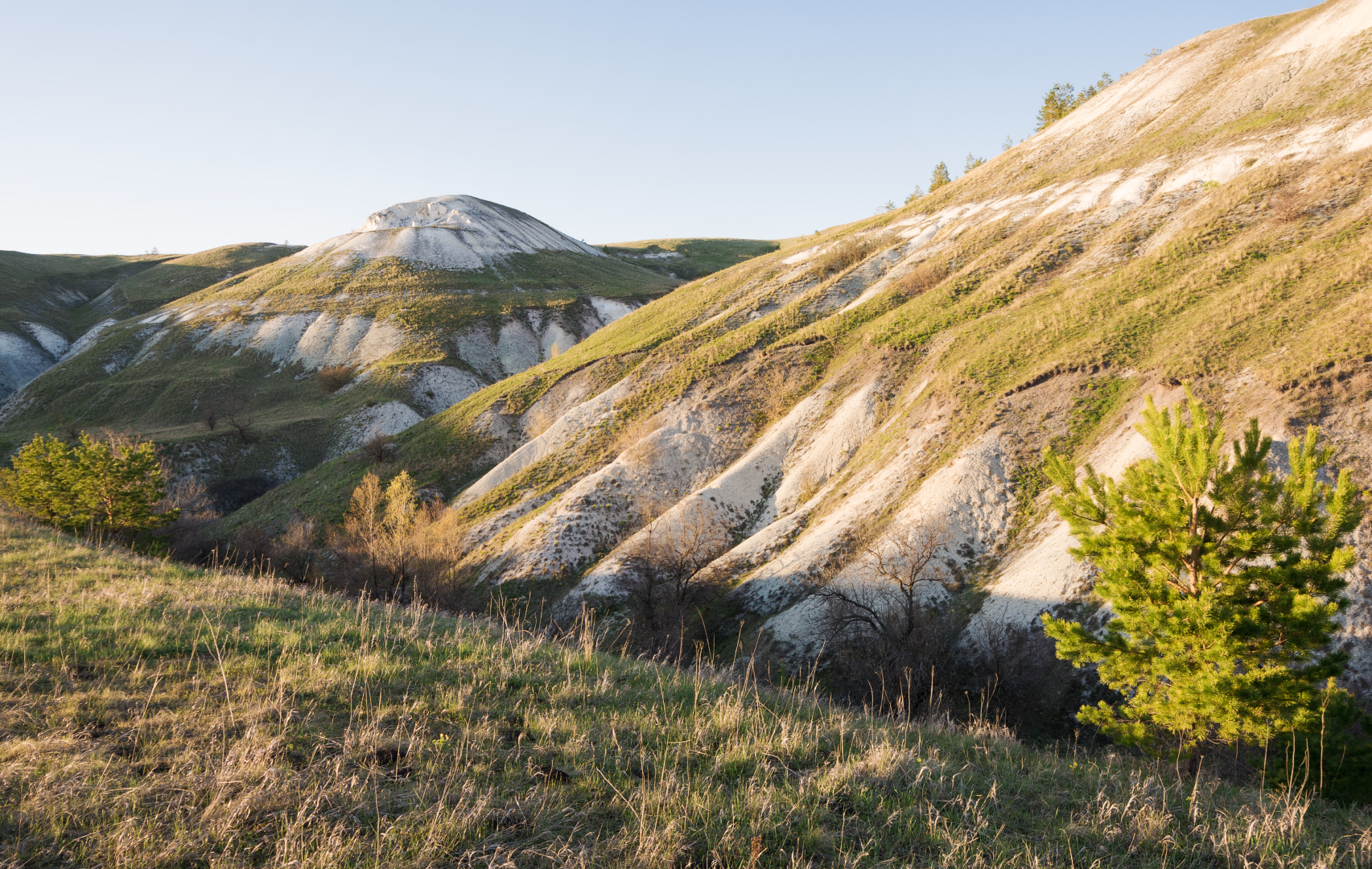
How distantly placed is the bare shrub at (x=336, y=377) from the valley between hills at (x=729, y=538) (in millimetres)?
555

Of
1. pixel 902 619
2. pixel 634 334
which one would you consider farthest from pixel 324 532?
pixel 902 619

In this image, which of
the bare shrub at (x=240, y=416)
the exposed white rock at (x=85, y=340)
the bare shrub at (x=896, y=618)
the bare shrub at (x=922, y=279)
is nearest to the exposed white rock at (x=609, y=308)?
the bare shrub at (x=240, y=416)

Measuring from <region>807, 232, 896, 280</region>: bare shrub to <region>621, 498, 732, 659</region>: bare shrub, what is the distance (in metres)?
31.7

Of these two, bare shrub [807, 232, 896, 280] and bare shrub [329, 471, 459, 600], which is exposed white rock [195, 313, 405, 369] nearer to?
bare shrub [329, 471, 459, 600]

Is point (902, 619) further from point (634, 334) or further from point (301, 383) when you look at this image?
point (301, 383)

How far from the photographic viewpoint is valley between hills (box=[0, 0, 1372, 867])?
5.01 meters

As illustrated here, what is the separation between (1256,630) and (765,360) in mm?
34302

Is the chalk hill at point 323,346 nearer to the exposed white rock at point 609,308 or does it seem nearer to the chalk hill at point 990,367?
the exposed white rock at point 609,308

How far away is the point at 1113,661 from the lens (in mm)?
11250

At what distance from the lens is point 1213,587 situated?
10633 mm

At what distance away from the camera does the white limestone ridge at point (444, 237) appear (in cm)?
10406

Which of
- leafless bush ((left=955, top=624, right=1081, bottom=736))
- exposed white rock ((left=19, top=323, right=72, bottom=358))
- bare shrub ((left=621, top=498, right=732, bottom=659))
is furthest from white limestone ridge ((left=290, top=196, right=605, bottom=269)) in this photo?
leafless bush ((left=955, top=624, right=1081, bottom=736))

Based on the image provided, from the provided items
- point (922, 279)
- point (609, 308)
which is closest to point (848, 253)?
point (922, 279)

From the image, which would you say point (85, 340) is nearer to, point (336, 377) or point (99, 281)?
point (336, 377)
